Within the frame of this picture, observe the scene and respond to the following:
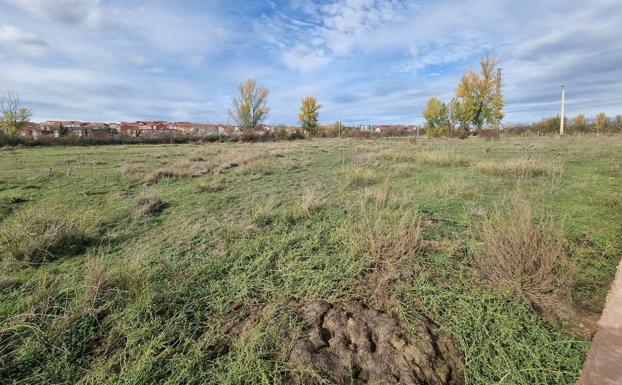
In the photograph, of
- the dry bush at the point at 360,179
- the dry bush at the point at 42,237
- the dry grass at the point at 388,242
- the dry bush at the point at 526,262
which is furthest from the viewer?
the dry bush at the point at 360,179

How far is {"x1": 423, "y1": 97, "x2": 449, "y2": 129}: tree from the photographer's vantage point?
49.5 m

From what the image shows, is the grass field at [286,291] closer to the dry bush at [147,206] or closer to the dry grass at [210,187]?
the dry bush at [147,206]

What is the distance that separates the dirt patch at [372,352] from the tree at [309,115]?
2154 inches

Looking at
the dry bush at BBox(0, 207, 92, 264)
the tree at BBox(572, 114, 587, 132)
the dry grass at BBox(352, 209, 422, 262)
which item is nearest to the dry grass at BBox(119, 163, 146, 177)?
the dry bush at BBox(0, 207, 92, 264)

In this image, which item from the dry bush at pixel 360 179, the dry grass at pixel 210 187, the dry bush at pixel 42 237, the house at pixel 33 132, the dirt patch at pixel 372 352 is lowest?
the dirt patch at pixel 372 352

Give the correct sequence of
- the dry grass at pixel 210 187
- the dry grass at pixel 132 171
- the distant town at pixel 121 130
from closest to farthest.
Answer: the dry grass at pixel 210 187, the dry grass at pixel 132 171, the distant town at pixel 121 130

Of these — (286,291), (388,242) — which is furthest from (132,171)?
(388,242)

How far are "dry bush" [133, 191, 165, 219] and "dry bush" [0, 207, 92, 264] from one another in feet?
3.34

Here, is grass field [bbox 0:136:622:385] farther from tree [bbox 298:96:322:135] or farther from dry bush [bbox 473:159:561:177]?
tree [bbox 298:96:322:135]

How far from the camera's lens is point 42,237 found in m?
4.02

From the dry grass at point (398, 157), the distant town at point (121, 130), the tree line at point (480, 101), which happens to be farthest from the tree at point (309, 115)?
the dry grass at point (398, 157)

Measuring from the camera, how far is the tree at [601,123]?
48925 mm

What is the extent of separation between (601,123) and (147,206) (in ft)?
239

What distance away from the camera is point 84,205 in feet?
21.9
